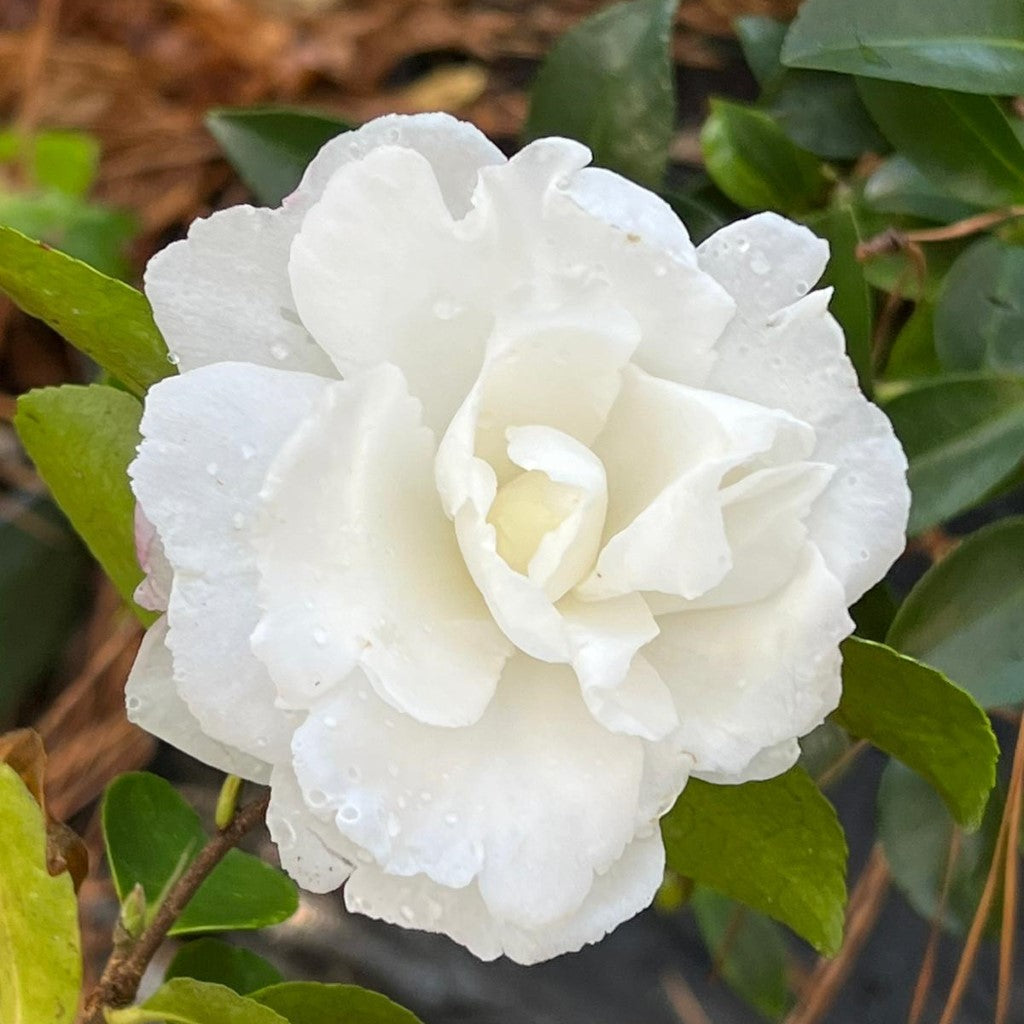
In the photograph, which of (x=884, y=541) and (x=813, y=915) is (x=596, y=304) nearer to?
(x=884, y=541)

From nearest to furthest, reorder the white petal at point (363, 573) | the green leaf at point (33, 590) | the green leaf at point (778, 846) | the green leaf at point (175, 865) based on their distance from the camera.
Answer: the white petal at point (363, 573) → the green leaf at point (778, 846) → the green leaf at point (175, 865) → the green leaf at point (33, 590)

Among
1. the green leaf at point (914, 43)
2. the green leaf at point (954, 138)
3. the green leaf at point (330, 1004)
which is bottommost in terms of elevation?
the green leaf at point (330, 1004)

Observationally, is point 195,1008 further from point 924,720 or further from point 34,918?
point 924,720

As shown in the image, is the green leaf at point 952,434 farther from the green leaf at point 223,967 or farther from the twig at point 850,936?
the green leaf at point 223,967

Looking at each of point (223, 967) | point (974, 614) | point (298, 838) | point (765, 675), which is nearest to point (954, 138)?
point (974, 614)

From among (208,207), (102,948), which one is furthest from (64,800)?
(208,207)

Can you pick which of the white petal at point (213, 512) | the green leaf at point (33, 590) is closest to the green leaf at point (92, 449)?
the white petal at point (213, 512)

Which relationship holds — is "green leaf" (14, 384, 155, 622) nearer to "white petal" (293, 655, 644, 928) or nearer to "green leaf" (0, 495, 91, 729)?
"white petal" (293, 655, 644, 928)
